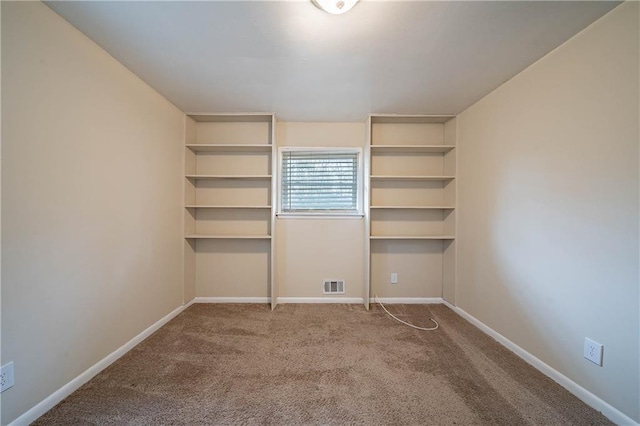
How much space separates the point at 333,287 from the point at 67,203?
241 cm

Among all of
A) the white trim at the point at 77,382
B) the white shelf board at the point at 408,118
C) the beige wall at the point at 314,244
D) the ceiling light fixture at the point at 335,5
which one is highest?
the white shelf board at the point at 408,118

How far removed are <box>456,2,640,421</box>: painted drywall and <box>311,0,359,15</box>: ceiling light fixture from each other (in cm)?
141

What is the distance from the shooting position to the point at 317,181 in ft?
9.52

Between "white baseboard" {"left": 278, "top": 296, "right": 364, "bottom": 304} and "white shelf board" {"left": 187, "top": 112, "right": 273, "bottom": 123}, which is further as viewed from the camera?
"white baseboard" {"left": 278, "top": 296, "right": 364, "bottom": 304}

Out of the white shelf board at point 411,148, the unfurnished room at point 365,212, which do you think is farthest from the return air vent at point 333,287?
the white shelf board at point 411,148

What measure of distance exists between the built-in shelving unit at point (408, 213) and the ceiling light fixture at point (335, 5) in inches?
65.7

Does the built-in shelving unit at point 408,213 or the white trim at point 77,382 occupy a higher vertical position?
the built-in shelving unit at point 408,213

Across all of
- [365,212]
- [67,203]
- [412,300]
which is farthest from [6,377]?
[412,300]

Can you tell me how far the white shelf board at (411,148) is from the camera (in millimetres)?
2609

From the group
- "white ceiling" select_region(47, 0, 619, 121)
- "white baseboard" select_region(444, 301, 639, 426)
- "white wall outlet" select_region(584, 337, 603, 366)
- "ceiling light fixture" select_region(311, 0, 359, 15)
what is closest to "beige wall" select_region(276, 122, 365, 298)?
"white ceiling" select_region(47, 0, 619, 121)

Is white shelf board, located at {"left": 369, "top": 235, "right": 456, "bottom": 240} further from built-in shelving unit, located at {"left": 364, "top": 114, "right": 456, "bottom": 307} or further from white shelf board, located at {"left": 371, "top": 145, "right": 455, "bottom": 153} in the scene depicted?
white shelf board, located at {"left": 371, "top": 145, "right": 455, "bottom": 153}

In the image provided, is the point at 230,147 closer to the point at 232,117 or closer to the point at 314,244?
the point at 232,117

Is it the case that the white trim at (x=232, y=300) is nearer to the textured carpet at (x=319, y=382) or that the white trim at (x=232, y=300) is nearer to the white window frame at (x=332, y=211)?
the textured carpet at (x=319, y=382)

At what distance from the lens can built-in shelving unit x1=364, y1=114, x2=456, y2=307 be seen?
2.82 metres
